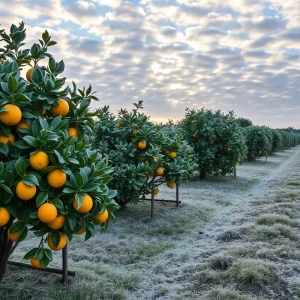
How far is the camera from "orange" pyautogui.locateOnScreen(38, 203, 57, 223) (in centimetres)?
216

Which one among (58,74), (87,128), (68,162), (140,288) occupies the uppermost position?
(58,74)

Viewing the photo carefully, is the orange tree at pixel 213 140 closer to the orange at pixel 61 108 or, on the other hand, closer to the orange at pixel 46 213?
the orange at pixel 61 108

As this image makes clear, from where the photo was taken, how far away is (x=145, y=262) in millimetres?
4523

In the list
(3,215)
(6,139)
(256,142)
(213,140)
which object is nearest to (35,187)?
(3,215)

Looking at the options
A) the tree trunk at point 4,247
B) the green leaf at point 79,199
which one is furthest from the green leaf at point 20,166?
the tree trunk at point 4,247

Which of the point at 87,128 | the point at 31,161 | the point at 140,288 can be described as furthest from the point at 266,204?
the point at 31,161

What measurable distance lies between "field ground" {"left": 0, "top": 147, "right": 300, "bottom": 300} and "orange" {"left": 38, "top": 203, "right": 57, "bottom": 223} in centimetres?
151

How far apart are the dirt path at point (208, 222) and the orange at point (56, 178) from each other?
189cm

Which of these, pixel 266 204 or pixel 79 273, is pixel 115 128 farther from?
pixel 266 204

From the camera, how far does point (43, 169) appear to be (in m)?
2.20

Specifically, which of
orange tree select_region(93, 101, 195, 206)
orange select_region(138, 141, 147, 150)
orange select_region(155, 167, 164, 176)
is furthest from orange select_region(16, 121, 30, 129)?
orange select_region(155, 167, 164, 176)

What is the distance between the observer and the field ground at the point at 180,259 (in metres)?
3.55

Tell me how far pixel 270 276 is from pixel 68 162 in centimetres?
278

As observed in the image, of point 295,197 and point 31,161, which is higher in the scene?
point 31,161
